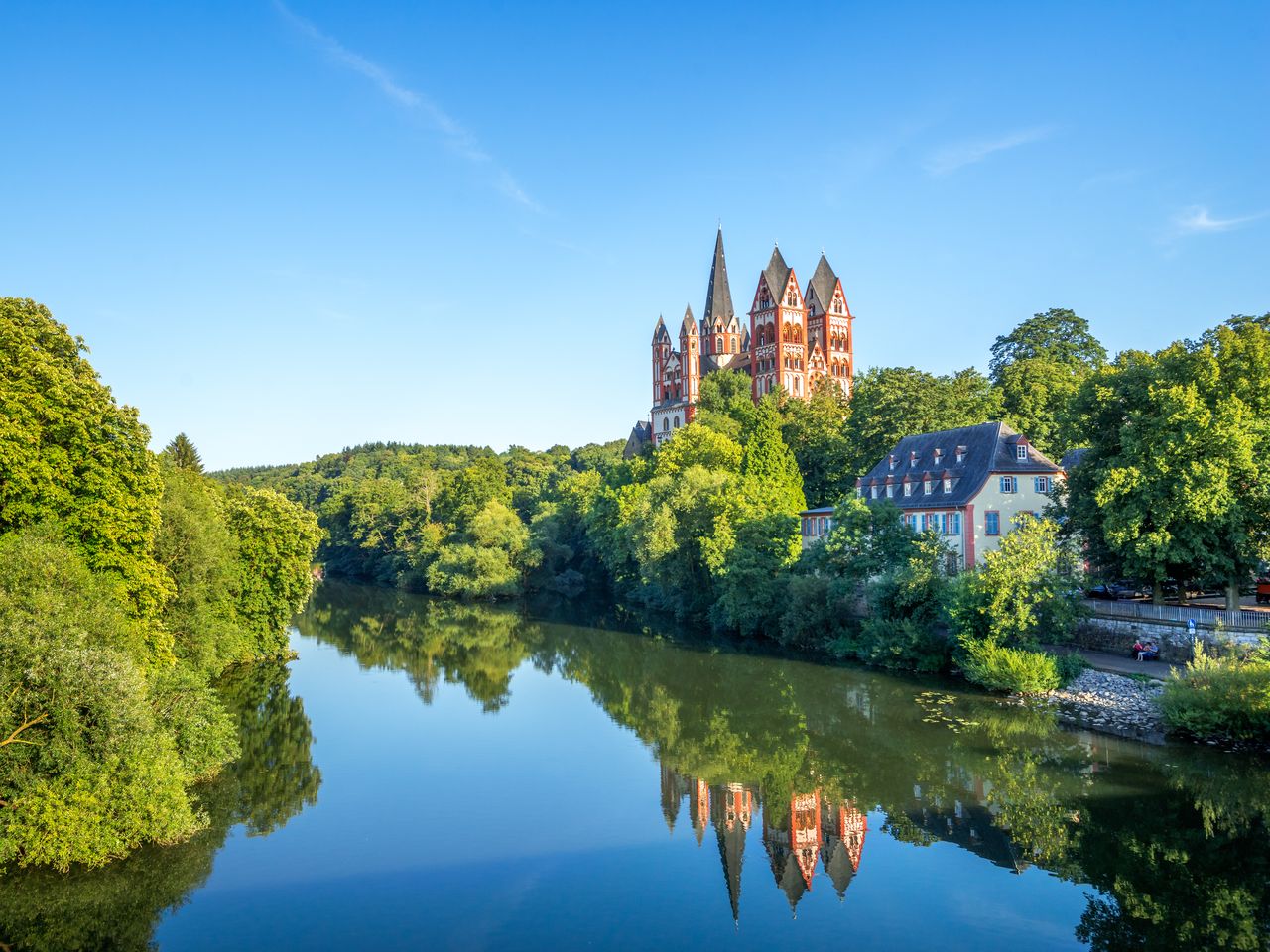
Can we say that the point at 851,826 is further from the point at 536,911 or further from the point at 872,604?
the point at 872,604

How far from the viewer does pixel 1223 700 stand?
23625 mm

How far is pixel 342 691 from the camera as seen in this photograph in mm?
36125

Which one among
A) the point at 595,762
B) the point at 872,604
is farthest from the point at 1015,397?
the point at 595,762

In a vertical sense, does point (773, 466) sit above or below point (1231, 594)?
above

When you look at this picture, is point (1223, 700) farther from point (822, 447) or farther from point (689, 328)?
point (689, 328)

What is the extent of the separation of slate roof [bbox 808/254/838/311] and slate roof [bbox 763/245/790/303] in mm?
4380

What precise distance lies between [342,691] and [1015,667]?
24015 millimetres

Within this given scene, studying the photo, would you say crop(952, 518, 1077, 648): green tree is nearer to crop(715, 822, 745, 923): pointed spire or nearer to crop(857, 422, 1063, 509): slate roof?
crop(857, 422, 1063, 509): slate roof

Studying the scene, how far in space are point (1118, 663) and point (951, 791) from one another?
12.8m

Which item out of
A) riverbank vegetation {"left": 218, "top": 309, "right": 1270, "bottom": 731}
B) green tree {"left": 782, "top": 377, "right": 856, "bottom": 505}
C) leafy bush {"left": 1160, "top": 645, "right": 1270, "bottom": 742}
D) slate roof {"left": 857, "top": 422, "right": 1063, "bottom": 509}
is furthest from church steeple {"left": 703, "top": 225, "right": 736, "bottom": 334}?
leafy bush {"left": 1160, "top": 645, "right": 1270, "bottom": 742}

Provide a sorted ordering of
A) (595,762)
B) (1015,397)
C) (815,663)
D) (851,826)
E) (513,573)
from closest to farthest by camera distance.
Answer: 1. (851,826)
2. (595,762)
3. (815,663)
4. (1015,397)
5. (513,573)

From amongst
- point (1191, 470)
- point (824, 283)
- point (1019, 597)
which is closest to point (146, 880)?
point (1019, 597)

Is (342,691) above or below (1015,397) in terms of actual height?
below

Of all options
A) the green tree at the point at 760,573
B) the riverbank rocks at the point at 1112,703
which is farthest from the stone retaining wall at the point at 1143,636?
the green tree at the point at 760,573
